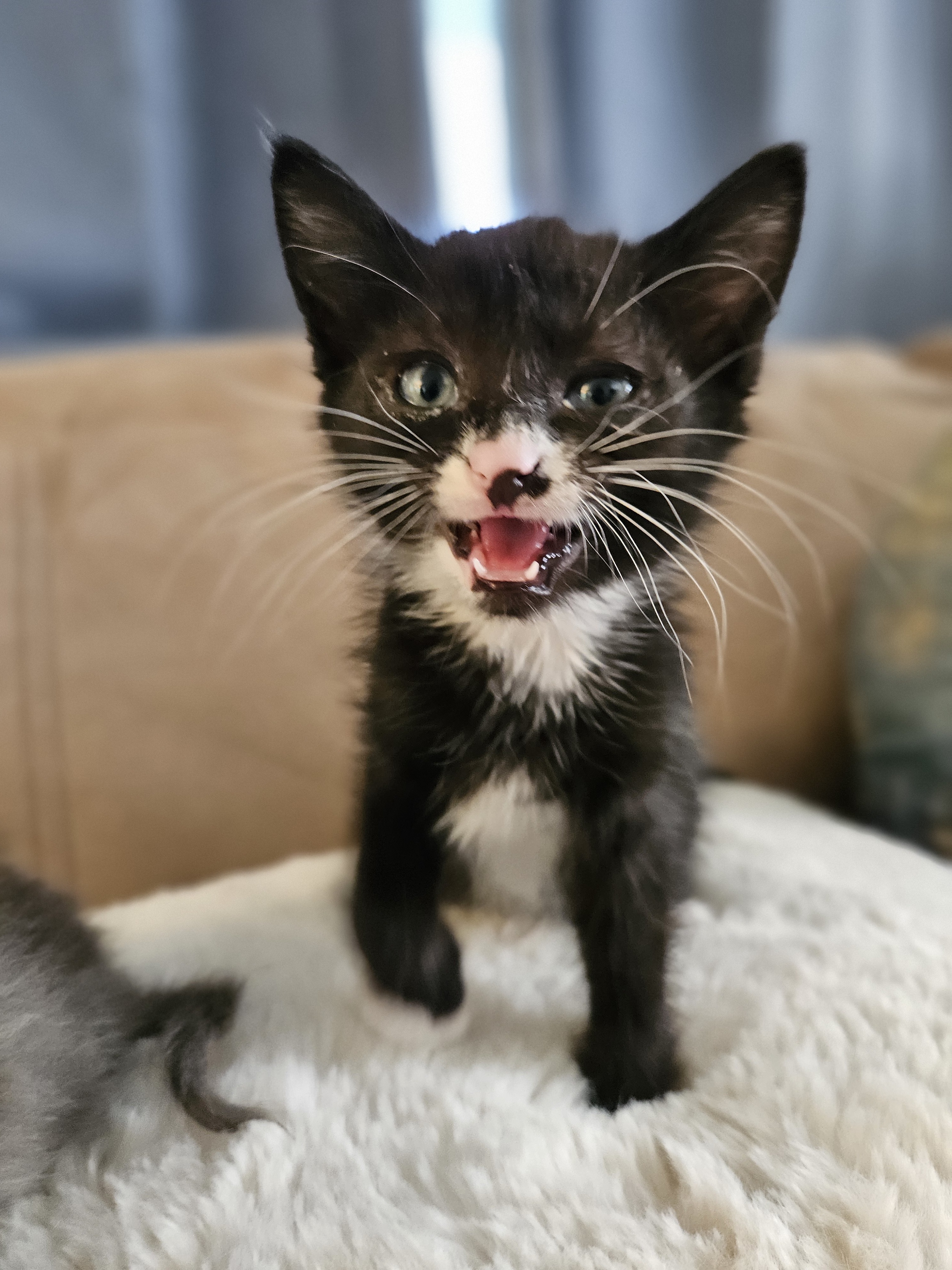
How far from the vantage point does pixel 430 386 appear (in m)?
0.53

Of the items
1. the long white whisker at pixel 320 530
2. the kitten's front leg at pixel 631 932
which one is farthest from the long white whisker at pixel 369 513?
the kitten's front leg at pixel 631 932

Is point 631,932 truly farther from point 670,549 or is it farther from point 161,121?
point 161,121

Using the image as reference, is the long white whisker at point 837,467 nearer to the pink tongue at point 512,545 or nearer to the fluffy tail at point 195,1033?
the pink tongue at point 512,545

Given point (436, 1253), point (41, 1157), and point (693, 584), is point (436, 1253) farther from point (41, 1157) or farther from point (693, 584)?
point (693, 584)

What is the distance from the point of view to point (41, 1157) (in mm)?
518

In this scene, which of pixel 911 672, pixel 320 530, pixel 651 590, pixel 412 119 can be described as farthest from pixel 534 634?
pixel 412 119

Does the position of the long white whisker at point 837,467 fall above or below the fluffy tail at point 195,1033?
above

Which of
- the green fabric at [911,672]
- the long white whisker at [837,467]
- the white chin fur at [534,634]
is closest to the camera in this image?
the white chin fur at [534,634]

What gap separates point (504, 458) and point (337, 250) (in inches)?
6.1

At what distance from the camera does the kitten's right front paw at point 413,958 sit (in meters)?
0.61

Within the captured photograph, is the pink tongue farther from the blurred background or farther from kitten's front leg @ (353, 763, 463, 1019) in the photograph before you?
the blurred background

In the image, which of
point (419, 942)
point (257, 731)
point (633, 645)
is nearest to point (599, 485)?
point (633, 645)

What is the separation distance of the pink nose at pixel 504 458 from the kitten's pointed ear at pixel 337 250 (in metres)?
0.11

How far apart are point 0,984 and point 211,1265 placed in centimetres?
17
